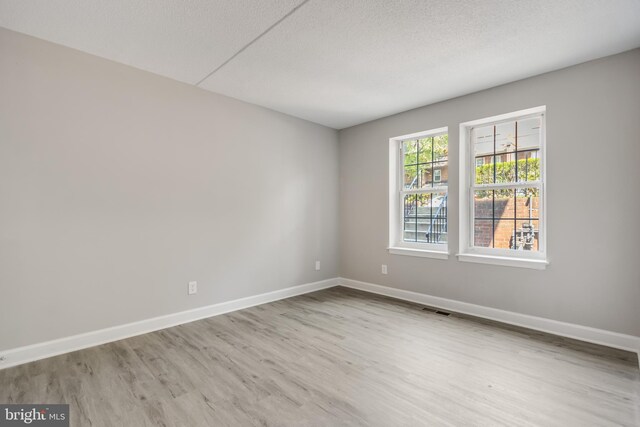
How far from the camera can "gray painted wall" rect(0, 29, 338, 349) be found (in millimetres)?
2375

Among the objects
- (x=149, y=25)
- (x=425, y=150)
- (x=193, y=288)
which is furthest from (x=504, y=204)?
(x=149, y=25)

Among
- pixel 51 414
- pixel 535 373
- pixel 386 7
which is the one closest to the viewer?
pixel 51 414

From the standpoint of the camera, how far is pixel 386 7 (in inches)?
80.3

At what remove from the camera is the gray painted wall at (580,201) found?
2.57m

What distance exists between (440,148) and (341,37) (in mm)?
2156

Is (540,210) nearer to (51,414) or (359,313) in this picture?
(359,313)

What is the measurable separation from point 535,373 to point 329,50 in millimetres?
2921

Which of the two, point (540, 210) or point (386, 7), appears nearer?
point (386, 7)

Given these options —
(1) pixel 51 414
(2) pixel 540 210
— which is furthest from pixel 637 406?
(1) pixel 51 414

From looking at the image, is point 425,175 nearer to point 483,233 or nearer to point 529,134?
point 483,233

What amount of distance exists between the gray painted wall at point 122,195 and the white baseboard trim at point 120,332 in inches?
2.2

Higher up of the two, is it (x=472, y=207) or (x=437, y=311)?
(x=472, y=207)

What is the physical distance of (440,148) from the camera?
13.0 ft

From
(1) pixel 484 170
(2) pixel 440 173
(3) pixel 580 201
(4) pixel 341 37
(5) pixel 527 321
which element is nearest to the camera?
(4) pixel 341 37
